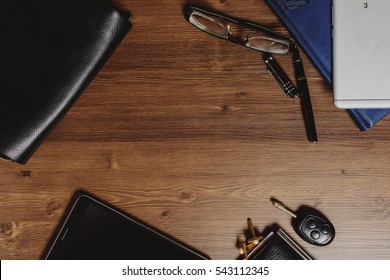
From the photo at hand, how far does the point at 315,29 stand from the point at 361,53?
98mm

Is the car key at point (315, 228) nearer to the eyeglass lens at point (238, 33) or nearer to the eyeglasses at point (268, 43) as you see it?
the eyeglasses at point (268, 43)

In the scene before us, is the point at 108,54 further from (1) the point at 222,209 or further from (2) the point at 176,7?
(1) the point at 222,209

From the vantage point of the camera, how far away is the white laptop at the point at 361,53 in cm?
84

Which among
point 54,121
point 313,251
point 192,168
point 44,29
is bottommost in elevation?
point 313,251

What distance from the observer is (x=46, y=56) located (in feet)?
3.13

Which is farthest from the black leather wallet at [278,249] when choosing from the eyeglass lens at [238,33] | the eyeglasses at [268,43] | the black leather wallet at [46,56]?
the black leather wallet at [46,56]

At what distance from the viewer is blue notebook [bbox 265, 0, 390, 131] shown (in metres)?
0.89

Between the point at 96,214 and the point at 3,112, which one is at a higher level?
the point at 3,112

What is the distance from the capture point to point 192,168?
96 cm

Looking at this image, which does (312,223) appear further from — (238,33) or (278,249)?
(238,33)

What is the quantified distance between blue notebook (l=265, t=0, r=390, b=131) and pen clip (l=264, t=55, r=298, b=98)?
0.06 meters

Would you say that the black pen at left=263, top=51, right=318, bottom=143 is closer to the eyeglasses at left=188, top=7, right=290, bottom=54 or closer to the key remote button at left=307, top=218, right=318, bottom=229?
the eyeglasses at left=188, top=7, right=290, bottom=54

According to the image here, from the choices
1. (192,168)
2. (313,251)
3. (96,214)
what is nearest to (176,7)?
(192,168)

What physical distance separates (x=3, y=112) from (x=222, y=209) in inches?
18.6
